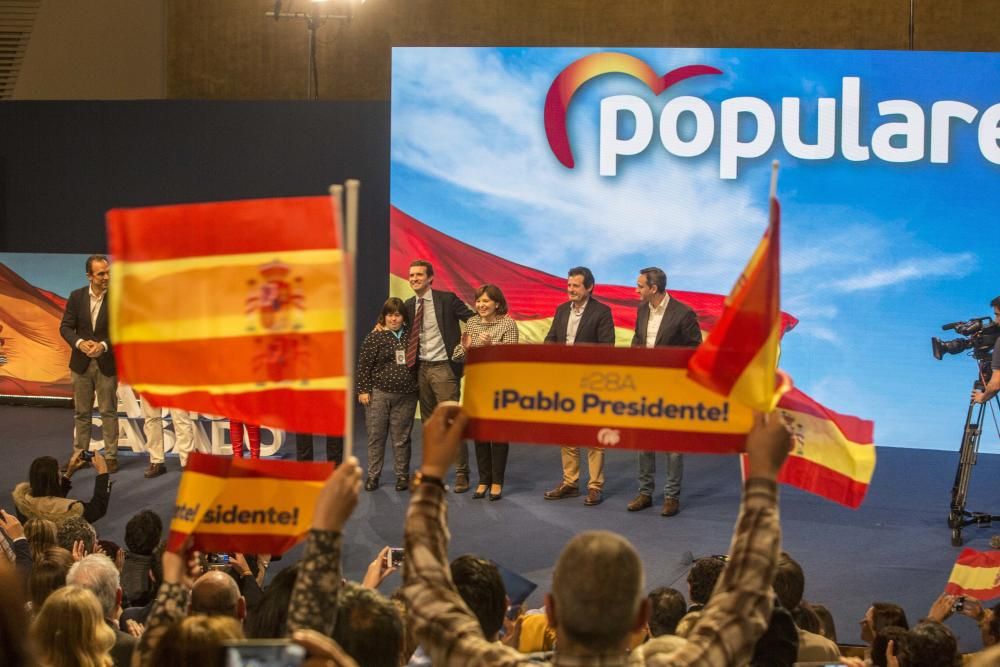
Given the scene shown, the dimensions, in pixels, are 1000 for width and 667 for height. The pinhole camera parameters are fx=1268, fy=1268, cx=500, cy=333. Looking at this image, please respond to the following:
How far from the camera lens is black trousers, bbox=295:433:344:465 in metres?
9.93

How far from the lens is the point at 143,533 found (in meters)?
5.96

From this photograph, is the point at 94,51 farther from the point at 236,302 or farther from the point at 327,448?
the point at 236,302

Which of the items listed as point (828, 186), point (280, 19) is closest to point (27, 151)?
point (280, 19)

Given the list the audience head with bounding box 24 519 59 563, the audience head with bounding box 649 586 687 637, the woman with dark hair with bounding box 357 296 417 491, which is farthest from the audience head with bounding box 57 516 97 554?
the woman with dark hair with bounding box 357 296 417 491

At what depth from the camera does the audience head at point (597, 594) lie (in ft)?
7.36

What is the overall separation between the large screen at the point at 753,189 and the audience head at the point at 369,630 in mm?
8970

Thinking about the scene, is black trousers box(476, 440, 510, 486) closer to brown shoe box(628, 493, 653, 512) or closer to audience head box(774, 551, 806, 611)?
brown shoe box(628, 493, 653, 512)

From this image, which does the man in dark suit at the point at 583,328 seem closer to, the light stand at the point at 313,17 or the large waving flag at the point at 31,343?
the large waving flag at the point at 31,343

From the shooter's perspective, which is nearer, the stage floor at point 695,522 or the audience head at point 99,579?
the audience head at point 99,579

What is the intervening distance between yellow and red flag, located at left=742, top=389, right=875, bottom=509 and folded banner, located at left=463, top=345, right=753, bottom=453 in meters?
0.50

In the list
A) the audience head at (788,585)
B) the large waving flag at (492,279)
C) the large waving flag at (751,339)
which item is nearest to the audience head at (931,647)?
the audience head at (788,585)

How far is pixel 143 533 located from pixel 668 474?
14.5 ft

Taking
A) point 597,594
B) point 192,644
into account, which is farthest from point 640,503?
point 597,594

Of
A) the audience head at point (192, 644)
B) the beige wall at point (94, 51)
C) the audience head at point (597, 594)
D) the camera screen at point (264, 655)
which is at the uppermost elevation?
the beige wall at point (94, 51)
